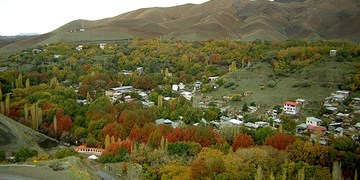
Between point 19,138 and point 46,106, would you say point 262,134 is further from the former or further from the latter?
point 46,106

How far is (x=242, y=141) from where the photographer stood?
33.6 m

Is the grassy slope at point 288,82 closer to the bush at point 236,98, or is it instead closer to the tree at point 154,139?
the bush at point 236,98

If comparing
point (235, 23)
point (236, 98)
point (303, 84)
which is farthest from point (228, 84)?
point (235, 23)

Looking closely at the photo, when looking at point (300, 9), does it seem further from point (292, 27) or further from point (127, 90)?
point (127, 90)

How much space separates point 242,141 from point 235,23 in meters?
115

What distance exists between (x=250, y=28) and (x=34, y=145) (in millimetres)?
108144

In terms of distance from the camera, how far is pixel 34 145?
3478 centimetres

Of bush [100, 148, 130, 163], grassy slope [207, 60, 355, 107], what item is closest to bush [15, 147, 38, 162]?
bush [100, 148, 130, 163]

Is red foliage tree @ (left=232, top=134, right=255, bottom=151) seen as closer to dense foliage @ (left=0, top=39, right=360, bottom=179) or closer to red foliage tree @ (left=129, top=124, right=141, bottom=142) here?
dense foliage @ (left=0, top=39, right=360, bottom=179)

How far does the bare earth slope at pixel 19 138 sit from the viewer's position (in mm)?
33584

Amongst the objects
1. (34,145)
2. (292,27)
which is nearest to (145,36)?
(292,27)

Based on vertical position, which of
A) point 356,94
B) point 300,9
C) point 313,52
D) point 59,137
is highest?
point 300,9

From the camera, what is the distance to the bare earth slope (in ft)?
110

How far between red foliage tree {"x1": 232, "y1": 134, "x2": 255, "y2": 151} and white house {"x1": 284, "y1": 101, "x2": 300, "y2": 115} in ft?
37.9
